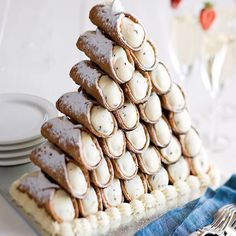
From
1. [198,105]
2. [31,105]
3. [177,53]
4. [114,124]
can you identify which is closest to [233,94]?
[198,105]

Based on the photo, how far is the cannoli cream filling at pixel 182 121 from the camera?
1605 mm

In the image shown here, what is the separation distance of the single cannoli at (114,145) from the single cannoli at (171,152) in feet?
0.50

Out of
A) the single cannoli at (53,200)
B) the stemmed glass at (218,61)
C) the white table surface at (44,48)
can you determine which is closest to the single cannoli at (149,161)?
the single cannoli at (53,200)

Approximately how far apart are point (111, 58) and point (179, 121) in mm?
292

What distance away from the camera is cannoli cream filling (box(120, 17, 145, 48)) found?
1438 mm

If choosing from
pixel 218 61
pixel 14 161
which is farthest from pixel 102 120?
pixel 218 61

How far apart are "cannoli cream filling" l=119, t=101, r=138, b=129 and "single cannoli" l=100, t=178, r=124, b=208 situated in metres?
0.14

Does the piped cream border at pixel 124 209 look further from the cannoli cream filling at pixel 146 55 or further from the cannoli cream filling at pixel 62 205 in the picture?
the cannoli cream filling at pixel 146 55

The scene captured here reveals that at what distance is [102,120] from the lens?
143 centimetres

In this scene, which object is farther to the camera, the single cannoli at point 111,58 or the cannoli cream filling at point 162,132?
the cannoli cream filling at point 162,132

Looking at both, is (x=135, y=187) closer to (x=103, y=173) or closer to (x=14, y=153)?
(x=103, y=173)

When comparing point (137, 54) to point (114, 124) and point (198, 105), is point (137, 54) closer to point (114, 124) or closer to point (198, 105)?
point (114, 124)

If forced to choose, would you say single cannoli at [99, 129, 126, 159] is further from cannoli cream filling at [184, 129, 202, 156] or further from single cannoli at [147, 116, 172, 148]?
cannoli cream filling at [184, 129, 202, 156]

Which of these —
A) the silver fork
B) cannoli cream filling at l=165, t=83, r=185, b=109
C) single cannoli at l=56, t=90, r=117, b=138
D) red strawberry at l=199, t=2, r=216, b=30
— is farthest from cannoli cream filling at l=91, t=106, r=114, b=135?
red strawberry at l=199, t=2, r=216, b=30
